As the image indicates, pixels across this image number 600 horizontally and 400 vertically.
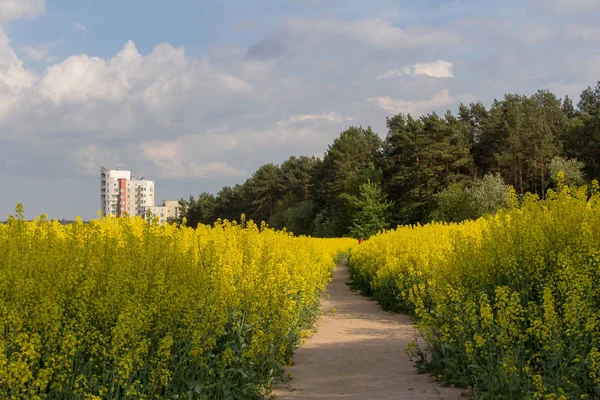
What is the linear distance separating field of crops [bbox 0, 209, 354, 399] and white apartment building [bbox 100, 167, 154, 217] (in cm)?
13289

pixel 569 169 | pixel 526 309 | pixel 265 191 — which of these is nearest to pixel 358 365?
pixel 526 309

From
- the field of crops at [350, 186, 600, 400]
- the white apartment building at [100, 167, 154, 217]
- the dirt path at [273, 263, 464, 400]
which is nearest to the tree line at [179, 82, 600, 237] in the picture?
the dirt path at [273, 263, 464, 400]

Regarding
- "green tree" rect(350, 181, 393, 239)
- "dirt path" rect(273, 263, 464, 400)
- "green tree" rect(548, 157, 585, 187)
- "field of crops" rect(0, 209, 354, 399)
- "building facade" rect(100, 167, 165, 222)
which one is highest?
"building facade" rect(100, 167, 165, 222)

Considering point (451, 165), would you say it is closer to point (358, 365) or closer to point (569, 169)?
point (569, 169)

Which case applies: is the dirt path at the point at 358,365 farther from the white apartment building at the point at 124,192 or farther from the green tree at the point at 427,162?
the white apartment building at the point at 124,192

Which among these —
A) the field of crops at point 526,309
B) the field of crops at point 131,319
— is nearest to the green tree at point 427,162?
the field of crops at point 526,309

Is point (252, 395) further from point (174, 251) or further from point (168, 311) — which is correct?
point (174, 251)

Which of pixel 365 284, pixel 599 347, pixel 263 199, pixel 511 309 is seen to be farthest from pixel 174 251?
pixel 263 199

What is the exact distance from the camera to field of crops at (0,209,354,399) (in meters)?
4.62

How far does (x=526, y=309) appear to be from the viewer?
5844 mm

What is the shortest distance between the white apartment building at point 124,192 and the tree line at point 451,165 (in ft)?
267

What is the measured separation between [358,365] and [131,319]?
4.55 metres

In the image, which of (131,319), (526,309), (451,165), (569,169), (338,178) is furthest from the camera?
(338,178)

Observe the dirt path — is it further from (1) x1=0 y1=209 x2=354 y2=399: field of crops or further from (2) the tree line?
(2) the tree line
